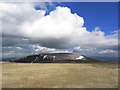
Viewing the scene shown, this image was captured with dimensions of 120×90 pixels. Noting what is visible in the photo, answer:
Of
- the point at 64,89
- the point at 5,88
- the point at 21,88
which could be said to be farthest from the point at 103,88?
the point at 5,88

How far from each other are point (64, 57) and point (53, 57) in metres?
8.45

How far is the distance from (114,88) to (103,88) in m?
1.35

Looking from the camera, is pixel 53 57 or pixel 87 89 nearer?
pixel 87 89

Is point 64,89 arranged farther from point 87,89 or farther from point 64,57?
point 64,57

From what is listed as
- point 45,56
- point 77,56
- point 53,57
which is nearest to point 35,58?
point 45,56

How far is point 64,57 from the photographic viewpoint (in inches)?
3583

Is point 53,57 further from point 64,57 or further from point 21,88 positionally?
point 21,88

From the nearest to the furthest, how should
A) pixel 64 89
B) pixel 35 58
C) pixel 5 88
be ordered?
pixel 64 89 < pixel 5 88 < pixel 35 58

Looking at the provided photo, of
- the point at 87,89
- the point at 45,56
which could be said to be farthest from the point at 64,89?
the point at 45,56

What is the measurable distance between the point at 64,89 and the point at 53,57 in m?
76.9

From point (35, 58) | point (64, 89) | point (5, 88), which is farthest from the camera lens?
point (35, 58)

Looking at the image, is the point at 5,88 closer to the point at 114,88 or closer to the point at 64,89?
the point at 64,89

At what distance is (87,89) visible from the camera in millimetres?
14227

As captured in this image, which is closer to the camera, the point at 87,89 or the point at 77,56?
the point at 87,89
